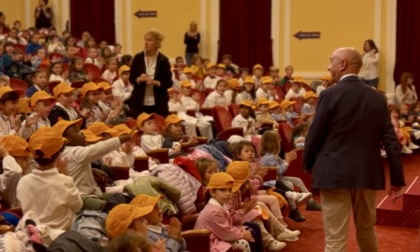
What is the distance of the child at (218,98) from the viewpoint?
10.3 meters

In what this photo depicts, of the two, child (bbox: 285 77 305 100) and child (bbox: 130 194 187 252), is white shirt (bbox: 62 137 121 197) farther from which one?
child (bbox: 285 77 305 100)

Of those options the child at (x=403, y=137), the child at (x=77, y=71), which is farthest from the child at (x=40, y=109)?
the child at (x=403, y=137)

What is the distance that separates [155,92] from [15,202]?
3.18 m

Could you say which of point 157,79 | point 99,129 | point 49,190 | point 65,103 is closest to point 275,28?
point 157,79

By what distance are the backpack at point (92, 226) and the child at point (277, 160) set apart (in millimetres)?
2933

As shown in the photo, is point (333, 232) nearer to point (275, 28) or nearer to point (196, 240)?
point (196, 240)

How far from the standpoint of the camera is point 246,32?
48.4ft

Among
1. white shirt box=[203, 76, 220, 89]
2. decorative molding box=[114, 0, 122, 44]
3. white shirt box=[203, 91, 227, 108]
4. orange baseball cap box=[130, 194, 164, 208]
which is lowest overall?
white shirt box=[203, 91, 227, 108]

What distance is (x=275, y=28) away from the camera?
14.4 metres

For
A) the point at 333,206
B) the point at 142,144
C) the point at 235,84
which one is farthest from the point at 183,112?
the point at 333,206

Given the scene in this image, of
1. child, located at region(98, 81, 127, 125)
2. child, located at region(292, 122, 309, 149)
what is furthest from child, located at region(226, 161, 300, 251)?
child, located at region(292, 122, 309, 149)

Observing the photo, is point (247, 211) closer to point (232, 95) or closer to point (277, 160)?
point (277, 160)

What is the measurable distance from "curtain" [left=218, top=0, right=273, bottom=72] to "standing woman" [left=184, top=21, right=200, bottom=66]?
558 millimetres

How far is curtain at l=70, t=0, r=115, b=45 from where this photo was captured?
15.7m
